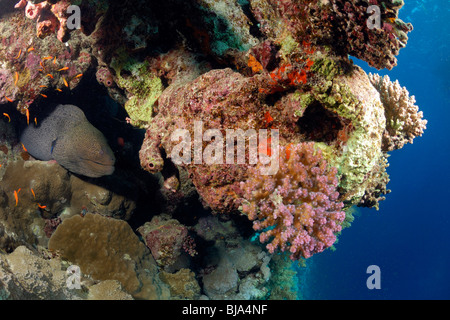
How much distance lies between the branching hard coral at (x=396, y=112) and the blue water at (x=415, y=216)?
98.8 feet

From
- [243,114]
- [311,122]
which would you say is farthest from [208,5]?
[311,122]

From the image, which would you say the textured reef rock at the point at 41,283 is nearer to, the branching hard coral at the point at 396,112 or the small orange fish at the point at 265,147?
the small orange fish at the point at 265,147

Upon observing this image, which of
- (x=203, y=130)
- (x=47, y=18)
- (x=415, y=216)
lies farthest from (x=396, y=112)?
Answer: (x=415, y=216)

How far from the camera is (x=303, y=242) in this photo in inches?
109

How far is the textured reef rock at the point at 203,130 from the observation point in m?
2.59

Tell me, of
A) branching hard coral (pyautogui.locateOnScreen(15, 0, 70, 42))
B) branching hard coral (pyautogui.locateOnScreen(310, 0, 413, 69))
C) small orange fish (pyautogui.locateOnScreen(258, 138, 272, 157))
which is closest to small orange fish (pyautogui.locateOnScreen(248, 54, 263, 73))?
branching hard coral (pyautogui.locateOnScreen(310, 0, 413, 69))

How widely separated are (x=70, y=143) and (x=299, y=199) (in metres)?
3.69

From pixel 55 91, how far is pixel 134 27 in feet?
7.28

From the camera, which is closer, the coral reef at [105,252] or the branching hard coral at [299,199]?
the branching hard coral at [299,199]

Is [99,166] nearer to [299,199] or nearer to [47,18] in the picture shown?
[47,18]

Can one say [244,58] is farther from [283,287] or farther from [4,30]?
[283,287]

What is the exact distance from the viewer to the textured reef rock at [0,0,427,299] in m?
2.59

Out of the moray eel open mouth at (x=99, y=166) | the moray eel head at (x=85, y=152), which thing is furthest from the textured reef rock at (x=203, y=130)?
the moray eel open mouth at (x=99, y=166)

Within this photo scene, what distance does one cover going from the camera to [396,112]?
3.64 m
